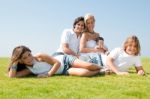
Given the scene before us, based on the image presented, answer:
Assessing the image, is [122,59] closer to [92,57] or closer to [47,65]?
[92,57]

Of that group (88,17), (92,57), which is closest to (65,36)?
(88,17)

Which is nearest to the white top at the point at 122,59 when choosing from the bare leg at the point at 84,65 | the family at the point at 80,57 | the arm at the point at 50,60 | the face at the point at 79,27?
the family at the point at 80,57

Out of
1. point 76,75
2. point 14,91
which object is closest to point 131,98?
point 14,91

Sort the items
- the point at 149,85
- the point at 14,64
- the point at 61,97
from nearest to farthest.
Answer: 1. the point at 61,97
2. the point at 149,85
3. the point at 14,64

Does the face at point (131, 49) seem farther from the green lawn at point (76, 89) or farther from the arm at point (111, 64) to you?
the green lawn at point (76, 89)

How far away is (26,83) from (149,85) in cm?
310

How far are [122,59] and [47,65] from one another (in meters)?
2.48

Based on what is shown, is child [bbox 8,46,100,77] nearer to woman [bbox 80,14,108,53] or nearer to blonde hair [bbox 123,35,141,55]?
woman [bbox 80,14,108,53]

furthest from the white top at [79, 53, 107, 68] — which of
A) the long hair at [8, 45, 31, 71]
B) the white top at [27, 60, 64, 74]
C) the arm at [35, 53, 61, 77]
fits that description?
the long hair at [8, 45, 31, 71]

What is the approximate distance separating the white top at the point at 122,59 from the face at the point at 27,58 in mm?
2665

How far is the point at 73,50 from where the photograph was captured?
13.1 meters

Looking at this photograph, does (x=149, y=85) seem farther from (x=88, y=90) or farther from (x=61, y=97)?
(x=61, y=97)

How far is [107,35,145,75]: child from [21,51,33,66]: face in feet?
8.35

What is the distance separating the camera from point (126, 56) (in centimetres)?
1230
